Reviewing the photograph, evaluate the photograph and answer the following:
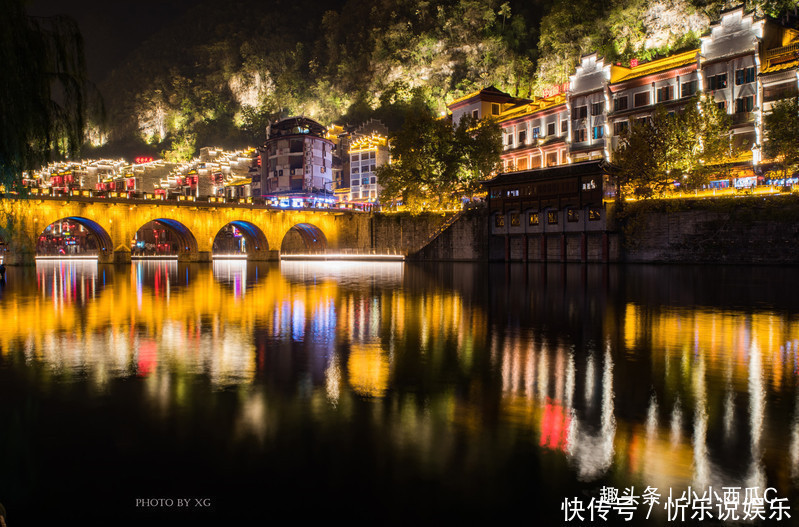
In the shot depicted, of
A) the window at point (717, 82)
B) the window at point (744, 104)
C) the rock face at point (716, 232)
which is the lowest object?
the rock face at point (716, 232)

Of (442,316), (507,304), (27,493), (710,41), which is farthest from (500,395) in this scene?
(710,41)

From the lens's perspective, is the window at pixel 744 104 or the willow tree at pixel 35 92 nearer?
the willow tree at pixel 35 92

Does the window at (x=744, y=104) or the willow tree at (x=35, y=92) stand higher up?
the window at (x=744, y=104)

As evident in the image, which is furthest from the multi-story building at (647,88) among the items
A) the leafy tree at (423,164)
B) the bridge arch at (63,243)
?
the bridge arch at (63,243)

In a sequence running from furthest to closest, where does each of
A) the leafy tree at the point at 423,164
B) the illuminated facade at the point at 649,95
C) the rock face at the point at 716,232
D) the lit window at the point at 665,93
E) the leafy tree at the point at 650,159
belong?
the leafy tree at the point at 423,164
the lit window at the point at 665,93
the leafy tree at the point at 650,159
the illuminated facade at the point at 649,95
the rock face at the point at 716,232

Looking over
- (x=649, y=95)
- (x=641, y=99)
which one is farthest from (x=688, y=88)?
(x=641, y=99)

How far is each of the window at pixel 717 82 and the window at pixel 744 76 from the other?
103cm

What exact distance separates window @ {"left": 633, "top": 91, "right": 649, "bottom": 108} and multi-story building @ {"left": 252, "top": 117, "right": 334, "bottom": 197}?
6031 centimetres

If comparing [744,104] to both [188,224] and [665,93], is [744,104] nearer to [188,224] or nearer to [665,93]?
[665,93]

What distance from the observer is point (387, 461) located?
20.0ft

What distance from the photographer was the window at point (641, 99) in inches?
2383

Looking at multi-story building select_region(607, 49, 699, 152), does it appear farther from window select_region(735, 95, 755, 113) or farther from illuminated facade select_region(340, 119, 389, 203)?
illuminated facade select_region(340, 119, 389, 203)

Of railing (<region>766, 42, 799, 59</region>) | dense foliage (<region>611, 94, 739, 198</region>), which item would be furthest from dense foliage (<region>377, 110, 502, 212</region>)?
railing (<region>766, 42, 799, 59</region>)

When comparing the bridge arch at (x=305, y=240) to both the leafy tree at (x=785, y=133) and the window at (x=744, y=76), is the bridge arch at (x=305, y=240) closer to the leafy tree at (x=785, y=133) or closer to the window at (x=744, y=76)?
the window at (x=744, y=76)
